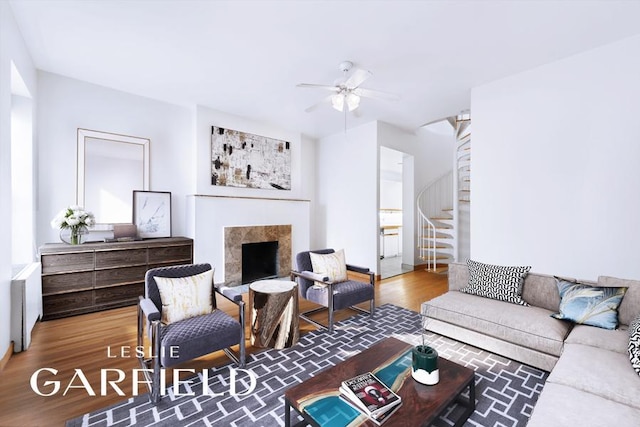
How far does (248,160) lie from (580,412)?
5.00 metres

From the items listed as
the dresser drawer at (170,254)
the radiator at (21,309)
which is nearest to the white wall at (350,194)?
the dresser drawer at (170,254)

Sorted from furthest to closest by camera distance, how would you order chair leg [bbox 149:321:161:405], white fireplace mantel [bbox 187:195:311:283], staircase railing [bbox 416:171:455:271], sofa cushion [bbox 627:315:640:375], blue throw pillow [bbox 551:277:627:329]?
staircase railing [bbox 416:171:455:271] < white fireplace mantel [bbox 187:195:311:283] < blue throw pillow [bbox 551:277:627:329] < chair leg [bbox 149:321:161:405] < sofa cushion [bbox 627:315:640:375]

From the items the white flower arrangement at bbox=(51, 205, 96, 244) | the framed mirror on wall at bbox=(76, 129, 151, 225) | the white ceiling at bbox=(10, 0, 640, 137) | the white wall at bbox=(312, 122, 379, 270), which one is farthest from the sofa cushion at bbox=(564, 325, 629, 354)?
the framed mirror on wall at bbox=(76, 129, 151, 225)

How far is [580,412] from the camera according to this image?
1341 millimetres

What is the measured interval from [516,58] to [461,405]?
3.47 meters

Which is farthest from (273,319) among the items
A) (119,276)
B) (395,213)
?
(395,213)

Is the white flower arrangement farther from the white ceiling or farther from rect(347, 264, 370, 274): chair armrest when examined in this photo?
rect(347, 264, 370, 274): chair armrest

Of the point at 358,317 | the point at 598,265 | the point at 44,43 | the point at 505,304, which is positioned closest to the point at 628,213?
the point at 598,265

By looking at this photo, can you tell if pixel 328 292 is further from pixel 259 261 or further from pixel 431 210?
pixel 431 210

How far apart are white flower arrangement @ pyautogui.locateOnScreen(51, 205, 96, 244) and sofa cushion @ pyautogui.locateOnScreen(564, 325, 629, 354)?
5085mm

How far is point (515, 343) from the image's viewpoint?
2363mm

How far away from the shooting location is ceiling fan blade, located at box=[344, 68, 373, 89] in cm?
263

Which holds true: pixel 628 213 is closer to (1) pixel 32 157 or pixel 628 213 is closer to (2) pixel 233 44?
(2) pixel 233 44

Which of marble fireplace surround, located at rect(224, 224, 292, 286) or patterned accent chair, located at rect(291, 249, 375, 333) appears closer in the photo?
patterned accent chair, located at rect(291, 249, 375, 333)
